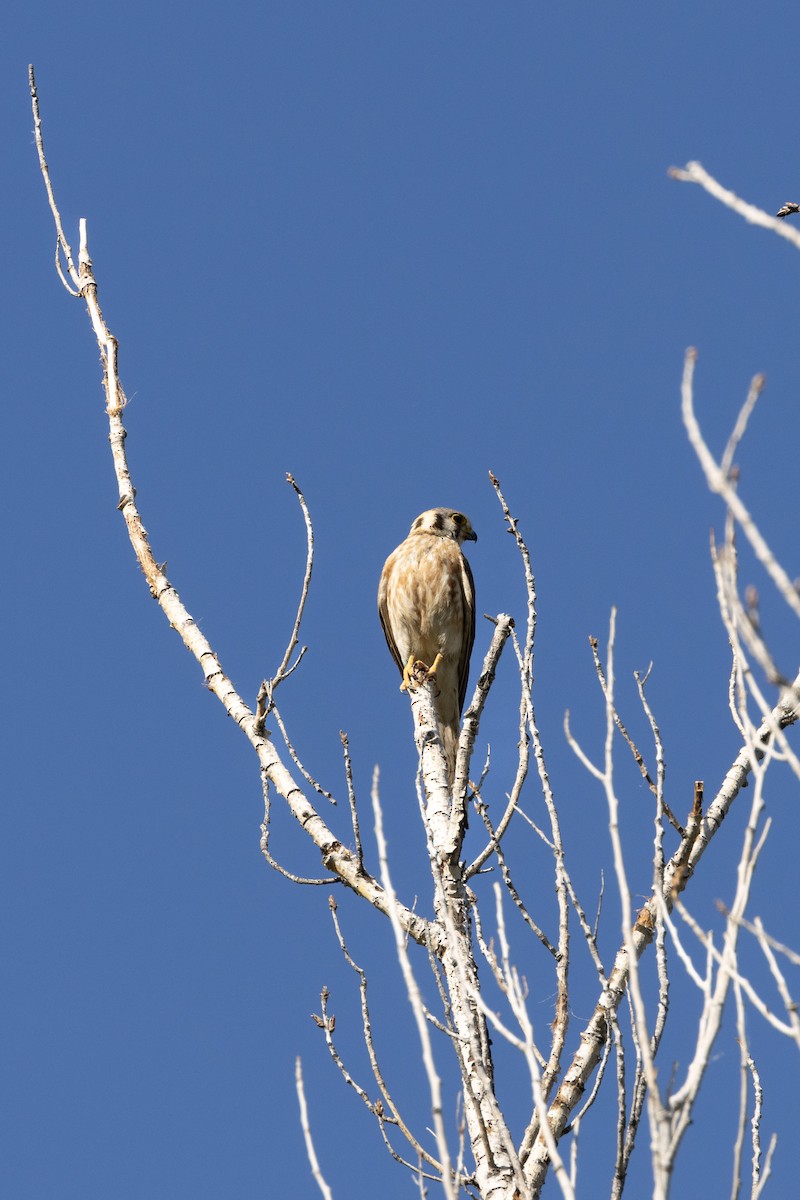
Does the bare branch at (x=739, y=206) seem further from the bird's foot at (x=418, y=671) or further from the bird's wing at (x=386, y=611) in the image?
the bird's wing at (x=386, y=611)

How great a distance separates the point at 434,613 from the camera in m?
6.90

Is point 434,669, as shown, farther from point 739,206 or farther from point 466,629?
point 739,206

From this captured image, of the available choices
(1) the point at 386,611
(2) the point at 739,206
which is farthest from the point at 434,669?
(2) the point at 739,206

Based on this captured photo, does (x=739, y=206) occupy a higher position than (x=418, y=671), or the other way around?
(x=418, y=671)

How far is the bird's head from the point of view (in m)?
7.63

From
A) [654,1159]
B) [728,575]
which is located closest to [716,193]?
[728,575]

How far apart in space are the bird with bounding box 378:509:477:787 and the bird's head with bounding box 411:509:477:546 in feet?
1.02

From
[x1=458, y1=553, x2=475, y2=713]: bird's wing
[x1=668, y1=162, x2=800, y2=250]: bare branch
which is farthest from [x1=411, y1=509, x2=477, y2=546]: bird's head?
[x1=668, y1=162, x2=800, y2=250]: bare branch

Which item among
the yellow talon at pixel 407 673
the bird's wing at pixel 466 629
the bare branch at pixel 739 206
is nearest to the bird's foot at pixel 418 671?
the yellow talon at pixel 407 673

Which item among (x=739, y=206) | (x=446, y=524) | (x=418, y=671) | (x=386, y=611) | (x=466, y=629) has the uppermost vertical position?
(x=446, y=524)

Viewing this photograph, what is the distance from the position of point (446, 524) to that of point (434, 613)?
36.1 inches

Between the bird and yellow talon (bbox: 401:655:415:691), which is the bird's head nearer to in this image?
the bird

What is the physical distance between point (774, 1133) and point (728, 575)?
1293 millimetres

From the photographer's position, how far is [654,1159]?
2102 millimetres
